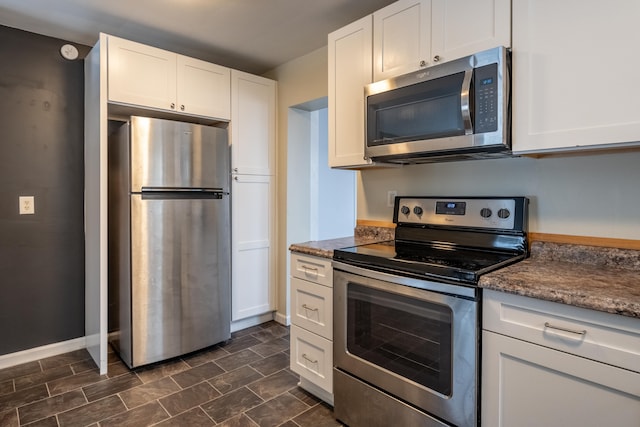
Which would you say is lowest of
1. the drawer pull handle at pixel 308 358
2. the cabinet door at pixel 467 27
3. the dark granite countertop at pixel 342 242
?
the drawer pull handle at pixel 308 358

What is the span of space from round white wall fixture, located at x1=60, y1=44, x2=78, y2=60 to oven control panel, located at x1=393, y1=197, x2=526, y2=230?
2.65 m

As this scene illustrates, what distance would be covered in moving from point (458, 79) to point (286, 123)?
6.22 feet

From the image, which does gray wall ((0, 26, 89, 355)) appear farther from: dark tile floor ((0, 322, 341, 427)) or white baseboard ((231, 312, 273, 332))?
white baseboard ((231, 312, 273, 332))

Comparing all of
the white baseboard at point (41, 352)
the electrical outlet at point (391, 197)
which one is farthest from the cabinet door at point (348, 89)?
the white baseboard at point (41, 352)

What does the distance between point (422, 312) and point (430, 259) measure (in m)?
0.25

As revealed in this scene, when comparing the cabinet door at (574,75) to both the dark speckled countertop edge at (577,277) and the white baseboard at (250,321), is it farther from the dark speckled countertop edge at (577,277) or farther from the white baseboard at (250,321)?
the white baseboard at (250,321)

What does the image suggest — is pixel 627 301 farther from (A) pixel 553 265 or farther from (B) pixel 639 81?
(B) pixel 639 81

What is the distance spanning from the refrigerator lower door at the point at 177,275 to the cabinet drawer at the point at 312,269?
88 cm

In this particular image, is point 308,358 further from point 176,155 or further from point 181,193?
point 176,155

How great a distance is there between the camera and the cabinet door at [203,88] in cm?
269

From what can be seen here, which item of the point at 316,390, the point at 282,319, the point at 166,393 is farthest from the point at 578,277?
the point at 282,319

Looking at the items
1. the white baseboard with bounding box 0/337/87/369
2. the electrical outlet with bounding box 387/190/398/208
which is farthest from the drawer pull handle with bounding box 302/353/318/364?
the white baseboard with bounding box 0/337/87/369

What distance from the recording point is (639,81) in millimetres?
1229

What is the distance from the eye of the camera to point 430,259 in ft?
5.28
